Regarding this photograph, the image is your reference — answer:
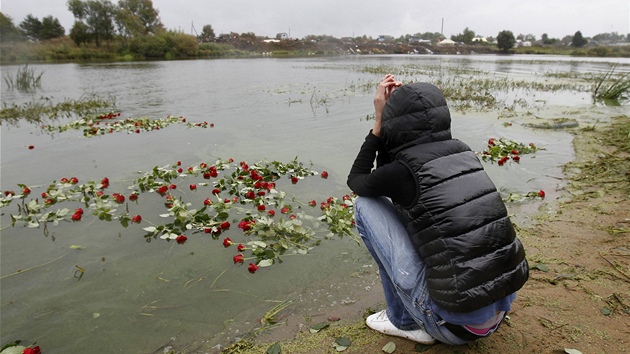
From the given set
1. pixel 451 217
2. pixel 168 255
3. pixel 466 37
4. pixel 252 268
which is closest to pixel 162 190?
pixel 168 255

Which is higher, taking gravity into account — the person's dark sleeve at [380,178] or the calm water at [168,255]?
the person's dark sleeve at [380,178]

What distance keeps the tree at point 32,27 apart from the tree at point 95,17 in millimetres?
5503

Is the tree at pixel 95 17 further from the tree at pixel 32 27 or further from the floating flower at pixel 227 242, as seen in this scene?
the floating flower at pixel 227 242

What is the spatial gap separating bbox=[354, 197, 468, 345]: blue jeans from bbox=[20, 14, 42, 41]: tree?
239 ft

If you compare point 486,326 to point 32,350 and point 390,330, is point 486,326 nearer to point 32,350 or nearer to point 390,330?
point 390,330

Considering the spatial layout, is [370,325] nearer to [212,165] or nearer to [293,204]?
[293,204]

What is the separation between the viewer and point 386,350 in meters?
2.20

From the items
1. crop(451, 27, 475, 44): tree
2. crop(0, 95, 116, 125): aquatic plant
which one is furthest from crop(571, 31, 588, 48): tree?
crop(0, 95, 116, 125): aquatic plant

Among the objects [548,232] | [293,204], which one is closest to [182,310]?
[293,204]

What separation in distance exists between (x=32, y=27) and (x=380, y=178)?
7481 centimetres

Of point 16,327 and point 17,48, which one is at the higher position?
point 17,48

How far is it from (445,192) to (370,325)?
4.09 feet

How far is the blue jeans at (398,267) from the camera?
71.5 inches

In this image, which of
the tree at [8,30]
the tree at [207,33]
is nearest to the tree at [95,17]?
the tree at [8,30]
